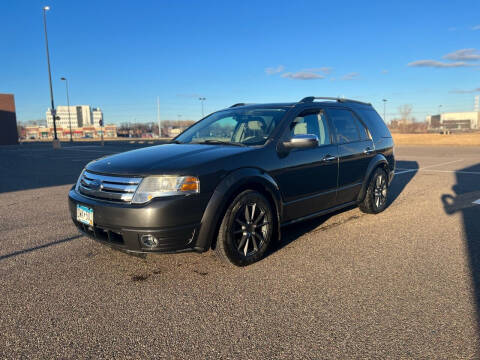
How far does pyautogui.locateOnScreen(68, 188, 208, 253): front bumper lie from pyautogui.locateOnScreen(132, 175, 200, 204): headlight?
60 millimetres

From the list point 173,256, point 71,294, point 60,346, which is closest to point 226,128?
point 173,256

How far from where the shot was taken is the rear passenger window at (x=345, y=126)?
501 cm

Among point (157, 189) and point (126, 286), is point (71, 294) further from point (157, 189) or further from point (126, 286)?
point (157, 189)

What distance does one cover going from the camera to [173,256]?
3.93 m

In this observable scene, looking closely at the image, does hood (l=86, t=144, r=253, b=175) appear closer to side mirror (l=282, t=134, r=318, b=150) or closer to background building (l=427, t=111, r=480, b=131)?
side mirror (l=282, t=134, r=318, b=150)

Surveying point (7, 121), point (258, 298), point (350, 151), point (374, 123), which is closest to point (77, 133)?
point (7, 121)

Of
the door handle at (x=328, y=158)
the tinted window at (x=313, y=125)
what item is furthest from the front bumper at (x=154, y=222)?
the door handle at (x=328, y=158)

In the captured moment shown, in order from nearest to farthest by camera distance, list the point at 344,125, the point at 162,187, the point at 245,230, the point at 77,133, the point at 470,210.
Answer: the point at 162,187, the point at 245,230, the point at 344,125, the point at 470,210, the point at 77,133

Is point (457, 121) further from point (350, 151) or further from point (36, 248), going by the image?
point (36, 248)

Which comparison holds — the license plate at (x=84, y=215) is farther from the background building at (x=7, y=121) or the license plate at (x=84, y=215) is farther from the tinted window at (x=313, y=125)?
the background building at (x=7, y=121)

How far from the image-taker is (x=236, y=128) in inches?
180

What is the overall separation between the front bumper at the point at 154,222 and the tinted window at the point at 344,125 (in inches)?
101

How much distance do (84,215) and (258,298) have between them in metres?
1.83

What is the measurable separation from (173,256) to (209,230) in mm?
877
